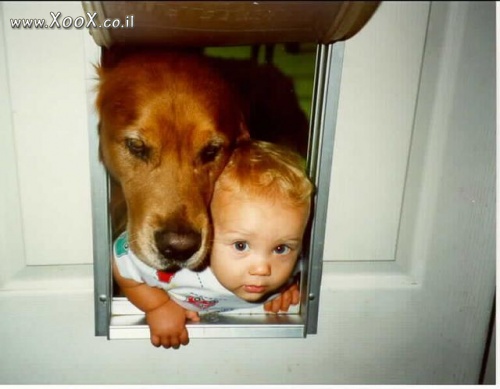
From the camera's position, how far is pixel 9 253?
0.66m

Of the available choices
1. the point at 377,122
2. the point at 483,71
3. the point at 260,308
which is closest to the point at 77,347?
Result: the point at 260,308

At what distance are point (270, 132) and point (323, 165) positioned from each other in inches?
3.2

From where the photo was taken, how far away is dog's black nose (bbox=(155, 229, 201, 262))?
61cm

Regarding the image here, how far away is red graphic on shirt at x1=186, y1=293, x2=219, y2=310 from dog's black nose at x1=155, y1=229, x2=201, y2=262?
0.26 ft

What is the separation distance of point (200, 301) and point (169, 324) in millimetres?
55

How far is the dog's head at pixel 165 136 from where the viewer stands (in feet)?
1.95

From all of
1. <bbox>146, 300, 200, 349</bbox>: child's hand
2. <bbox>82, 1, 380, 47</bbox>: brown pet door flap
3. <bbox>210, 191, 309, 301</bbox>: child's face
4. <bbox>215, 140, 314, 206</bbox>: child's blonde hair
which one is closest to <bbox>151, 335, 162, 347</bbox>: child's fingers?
<bbox>146, 300, 200, 349</bbox>: child's hand

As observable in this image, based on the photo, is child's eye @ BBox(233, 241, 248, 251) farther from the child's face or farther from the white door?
the white door

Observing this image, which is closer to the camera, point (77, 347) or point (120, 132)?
point (120, 132)

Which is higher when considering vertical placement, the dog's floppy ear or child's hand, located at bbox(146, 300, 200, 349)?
the dog's floppy ear

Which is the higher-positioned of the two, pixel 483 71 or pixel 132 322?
pixel 483 71

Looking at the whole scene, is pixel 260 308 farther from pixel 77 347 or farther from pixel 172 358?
pixel 77 347

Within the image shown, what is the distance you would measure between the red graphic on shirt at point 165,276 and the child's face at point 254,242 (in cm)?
6

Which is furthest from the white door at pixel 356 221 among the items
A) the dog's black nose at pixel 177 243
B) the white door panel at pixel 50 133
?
the dog's black nose at pixel 177 243
